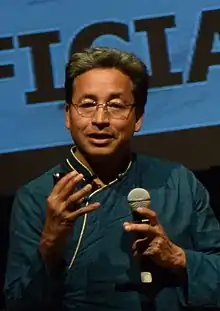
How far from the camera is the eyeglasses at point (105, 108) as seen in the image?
1.23 metres

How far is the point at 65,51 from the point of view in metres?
1.94

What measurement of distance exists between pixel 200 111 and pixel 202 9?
298 millimetres

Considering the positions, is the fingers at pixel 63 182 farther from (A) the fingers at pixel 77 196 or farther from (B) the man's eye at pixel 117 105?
(B) the man's eye at pixel 117 105

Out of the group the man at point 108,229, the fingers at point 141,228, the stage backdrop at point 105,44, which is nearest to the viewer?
the fingers at point 141,228

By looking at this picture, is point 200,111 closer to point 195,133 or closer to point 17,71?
point 195,133

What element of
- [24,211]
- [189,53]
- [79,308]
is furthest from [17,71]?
[79,308]

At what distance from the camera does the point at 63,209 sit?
109cm

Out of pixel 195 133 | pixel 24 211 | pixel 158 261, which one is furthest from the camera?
pixel 195 133

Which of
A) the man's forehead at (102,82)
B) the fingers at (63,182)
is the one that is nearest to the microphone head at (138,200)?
the fingers at (63,182)

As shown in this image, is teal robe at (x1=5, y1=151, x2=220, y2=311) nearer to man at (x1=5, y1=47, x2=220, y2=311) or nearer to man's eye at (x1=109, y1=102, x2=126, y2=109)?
man at (x1=5, y1=47, x2=220, y2=311)

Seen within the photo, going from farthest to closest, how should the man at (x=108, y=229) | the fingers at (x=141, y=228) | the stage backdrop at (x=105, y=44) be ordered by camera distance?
the stage backdrop at (x=105, y=44) < the man at (x=108, y=229) < the fingers at (x=141, y=228)

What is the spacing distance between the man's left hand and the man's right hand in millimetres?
83

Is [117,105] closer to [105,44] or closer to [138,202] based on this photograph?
[138,202]

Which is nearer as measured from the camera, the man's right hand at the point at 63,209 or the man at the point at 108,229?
the man's right hand at the point at 63,209
